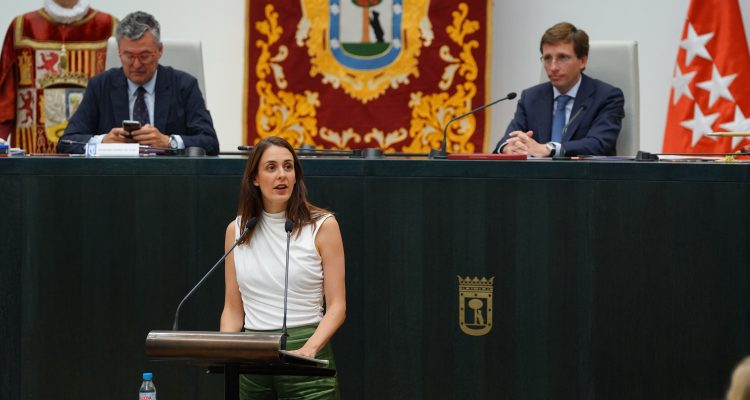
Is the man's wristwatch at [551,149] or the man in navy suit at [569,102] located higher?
the man in navy suit at [569,102]

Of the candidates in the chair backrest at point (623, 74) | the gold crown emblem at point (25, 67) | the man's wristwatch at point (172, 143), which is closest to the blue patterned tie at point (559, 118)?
the chair backrest at point (623, 74)

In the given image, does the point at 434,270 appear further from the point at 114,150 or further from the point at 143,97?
the point at 143,97

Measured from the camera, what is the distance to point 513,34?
6.99m

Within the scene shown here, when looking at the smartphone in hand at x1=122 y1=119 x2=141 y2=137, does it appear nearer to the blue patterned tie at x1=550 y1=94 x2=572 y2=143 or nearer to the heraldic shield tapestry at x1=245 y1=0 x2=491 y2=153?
the blue patterned tie at x1=550 y1=94 x2=572 y2=143

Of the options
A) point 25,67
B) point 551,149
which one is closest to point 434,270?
point 551,149

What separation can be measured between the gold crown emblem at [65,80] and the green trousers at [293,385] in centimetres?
363

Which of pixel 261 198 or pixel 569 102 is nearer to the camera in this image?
pixel 261 198

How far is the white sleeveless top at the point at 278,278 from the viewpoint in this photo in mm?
3260

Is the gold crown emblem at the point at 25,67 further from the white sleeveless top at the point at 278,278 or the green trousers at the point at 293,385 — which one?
the green trousers at the point at 293,385

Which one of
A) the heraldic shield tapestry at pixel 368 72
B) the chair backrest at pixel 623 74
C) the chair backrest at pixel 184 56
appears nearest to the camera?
the chair backrest at pixel 623 74

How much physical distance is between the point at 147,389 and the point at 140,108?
1.55m

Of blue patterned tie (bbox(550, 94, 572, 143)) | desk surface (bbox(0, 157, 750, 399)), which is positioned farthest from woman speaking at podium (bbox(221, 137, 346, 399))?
blue patterned tie (bbox(550, 94, 572, 143))

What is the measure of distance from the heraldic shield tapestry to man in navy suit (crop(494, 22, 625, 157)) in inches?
57.6

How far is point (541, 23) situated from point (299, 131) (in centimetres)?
157
